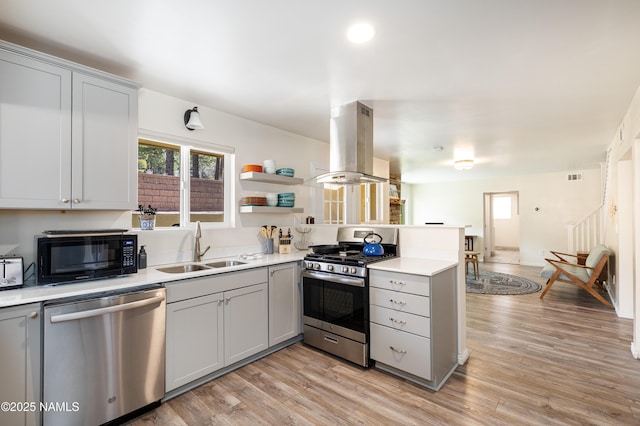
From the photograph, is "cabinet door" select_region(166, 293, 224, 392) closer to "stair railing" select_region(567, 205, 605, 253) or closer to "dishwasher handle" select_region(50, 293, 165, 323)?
"dishwasher handle" select_region(50, 293, 165, 323)

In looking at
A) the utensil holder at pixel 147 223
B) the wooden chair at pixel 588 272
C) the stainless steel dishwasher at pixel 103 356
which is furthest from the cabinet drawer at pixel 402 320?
the wooden chair at pixel 588 272

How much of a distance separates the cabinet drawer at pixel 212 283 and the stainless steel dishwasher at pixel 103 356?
0.38 ft

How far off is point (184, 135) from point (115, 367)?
2.04 m

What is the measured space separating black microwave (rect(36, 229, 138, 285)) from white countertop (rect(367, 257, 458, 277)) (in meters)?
1.89


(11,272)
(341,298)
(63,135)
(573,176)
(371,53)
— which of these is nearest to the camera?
(11,272)

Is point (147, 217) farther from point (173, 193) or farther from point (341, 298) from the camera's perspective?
point (341, 298)

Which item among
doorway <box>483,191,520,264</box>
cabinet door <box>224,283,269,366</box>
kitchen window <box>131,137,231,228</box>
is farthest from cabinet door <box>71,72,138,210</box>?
doorway <box>483,191,520,264</box>

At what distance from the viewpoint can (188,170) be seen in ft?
10.3

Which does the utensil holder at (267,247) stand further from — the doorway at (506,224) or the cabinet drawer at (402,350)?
the doorway at (506,224)

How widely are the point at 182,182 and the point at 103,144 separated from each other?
0.91 metres

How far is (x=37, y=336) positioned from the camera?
1693 millimetres

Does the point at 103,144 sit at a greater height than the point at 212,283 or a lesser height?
greater

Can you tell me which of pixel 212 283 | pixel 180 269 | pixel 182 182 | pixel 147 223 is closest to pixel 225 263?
pixel 180 269

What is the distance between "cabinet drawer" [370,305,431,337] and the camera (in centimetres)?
230
